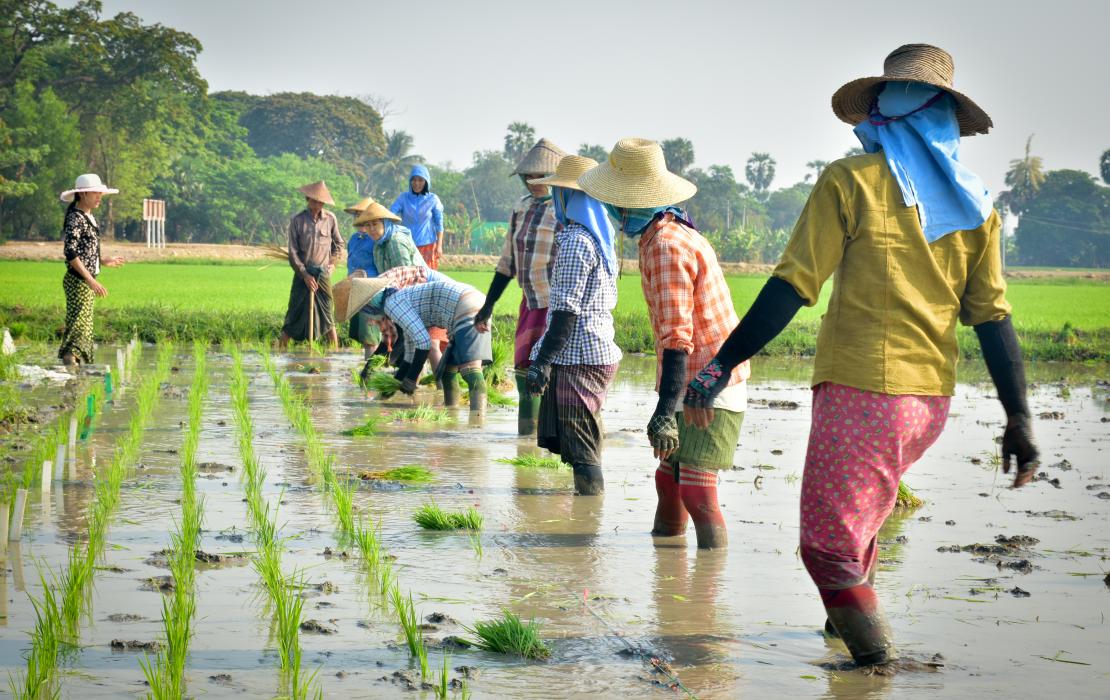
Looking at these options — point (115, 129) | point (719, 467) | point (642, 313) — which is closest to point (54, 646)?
point (719, 467)

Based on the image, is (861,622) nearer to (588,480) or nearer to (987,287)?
(987,287)

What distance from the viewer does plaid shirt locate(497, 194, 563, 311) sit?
712 cm

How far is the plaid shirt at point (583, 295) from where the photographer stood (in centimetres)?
553

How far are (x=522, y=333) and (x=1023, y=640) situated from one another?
12.8 ft

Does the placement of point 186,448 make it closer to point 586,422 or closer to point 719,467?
point 586,422

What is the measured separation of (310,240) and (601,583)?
9866 millimetres

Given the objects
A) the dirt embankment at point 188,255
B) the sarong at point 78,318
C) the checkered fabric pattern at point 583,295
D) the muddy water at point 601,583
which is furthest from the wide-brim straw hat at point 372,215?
the dirt embankment at point 188,255

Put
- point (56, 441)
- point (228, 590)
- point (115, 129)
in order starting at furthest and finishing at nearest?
point (115, 129) < point (56, 441) < point (228, 590)

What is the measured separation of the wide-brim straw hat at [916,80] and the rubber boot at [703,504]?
167 centimetres

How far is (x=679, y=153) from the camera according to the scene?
71188mm

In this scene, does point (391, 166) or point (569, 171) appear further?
point (391, 166)

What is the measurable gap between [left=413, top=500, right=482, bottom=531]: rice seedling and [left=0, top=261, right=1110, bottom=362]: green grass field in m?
10.8

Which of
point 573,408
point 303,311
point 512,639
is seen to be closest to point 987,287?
point 512,639

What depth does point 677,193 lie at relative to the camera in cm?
480
